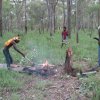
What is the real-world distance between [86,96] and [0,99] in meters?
2.17

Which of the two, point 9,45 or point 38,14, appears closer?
point 9,45

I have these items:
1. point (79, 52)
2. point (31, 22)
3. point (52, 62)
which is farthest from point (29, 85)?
point (31, 22)

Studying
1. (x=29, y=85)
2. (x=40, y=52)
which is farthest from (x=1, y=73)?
(x=40, y=52)

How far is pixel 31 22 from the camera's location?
48156mm

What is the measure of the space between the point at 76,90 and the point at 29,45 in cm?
770

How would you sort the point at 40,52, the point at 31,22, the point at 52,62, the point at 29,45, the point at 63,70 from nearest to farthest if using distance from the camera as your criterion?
1. the point at 63,70
2. the point at 52,62
3. the point at 40,52
4. the point at 29,45
5. the point at 31,22

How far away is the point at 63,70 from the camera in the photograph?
916cm

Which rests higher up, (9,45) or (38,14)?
(38,14)

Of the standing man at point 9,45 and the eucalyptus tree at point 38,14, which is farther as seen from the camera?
the eucalyptus tree at point 38,14

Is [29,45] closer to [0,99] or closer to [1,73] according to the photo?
[1,73]

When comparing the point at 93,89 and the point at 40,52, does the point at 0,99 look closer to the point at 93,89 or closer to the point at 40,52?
the point at 93,89

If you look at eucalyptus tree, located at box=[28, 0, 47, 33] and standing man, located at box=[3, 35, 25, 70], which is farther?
eucalyptus tree, located at box=[28, 0, 47, 33]

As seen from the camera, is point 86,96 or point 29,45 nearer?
point 86,96

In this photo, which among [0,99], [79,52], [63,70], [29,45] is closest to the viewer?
[0,99]
